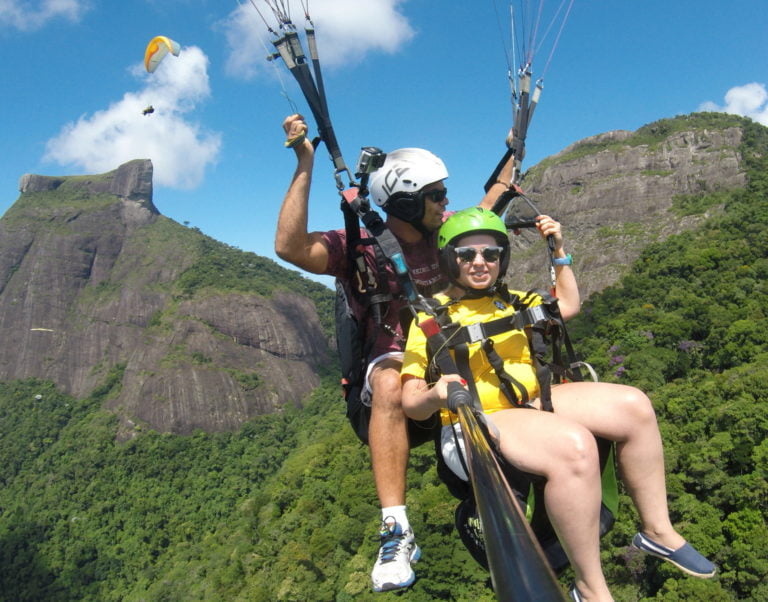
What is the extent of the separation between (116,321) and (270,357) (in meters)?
33.6

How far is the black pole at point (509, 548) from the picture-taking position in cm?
114

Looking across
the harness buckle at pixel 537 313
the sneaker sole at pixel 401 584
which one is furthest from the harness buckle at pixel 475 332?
the sneaker sole at pixel 401 584

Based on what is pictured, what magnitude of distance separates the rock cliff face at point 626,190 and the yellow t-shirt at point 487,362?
75158 mm

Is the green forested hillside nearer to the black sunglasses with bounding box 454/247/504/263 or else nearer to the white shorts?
the white shorts

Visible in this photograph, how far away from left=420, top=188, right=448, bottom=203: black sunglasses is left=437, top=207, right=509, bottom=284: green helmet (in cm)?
43

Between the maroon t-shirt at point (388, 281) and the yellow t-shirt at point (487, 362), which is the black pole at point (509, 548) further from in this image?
the maroon t-shirt at point (388, 281)

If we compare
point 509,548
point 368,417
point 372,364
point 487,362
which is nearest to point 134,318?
point 368,417

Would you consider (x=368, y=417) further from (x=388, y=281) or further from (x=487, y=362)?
(x=487, y=362)

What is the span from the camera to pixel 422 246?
13.7ft

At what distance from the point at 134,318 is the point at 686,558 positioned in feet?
386

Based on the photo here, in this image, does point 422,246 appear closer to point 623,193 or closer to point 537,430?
point 537,430

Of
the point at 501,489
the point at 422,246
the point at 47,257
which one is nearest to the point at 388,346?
the point at 422,246

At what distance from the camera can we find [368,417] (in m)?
4.03

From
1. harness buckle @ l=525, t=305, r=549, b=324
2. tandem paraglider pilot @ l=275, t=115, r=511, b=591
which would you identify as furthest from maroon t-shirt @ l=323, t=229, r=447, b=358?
harness buckle @ l=525, t=305, r=549, b=324
